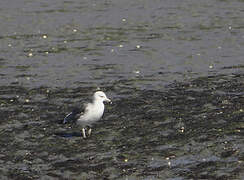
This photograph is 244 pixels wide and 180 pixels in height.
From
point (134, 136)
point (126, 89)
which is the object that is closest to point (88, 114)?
point (134, 136)

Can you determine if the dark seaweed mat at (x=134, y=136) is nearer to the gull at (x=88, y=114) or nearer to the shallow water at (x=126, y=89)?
the shallow water at (x=126, y=89)

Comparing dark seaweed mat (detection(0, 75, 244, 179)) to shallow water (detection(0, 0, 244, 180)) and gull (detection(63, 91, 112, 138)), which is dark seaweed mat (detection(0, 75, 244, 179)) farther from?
gull (detection(63, 91, 112, 138))

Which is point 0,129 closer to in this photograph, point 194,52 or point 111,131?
point 111,131

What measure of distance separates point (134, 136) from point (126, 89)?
599 centimetres

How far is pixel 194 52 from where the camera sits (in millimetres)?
32812

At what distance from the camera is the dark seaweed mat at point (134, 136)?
666 inches

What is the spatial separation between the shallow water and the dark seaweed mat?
32 mm

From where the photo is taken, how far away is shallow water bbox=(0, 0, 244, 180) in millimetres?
17547

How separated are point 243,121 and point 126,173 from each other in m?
5.45

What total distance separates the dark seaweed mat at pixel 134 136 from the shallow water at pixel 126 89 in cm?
3

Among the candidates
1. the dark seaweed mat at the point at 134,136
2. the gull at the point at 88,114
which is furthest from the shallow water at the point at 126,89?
the gull at the point at 88,114

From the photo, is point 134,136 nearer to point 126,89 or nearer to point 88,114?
point 88,114

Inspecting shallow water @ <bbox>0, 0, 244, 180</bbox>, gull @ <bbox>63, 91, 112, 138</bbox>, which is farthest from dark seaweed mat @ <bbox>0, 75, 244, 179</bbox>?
gull @ <bbox>63, 91, 112, 138</bbox>

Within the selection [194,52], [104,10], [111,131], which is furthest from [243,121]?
[104,10]
